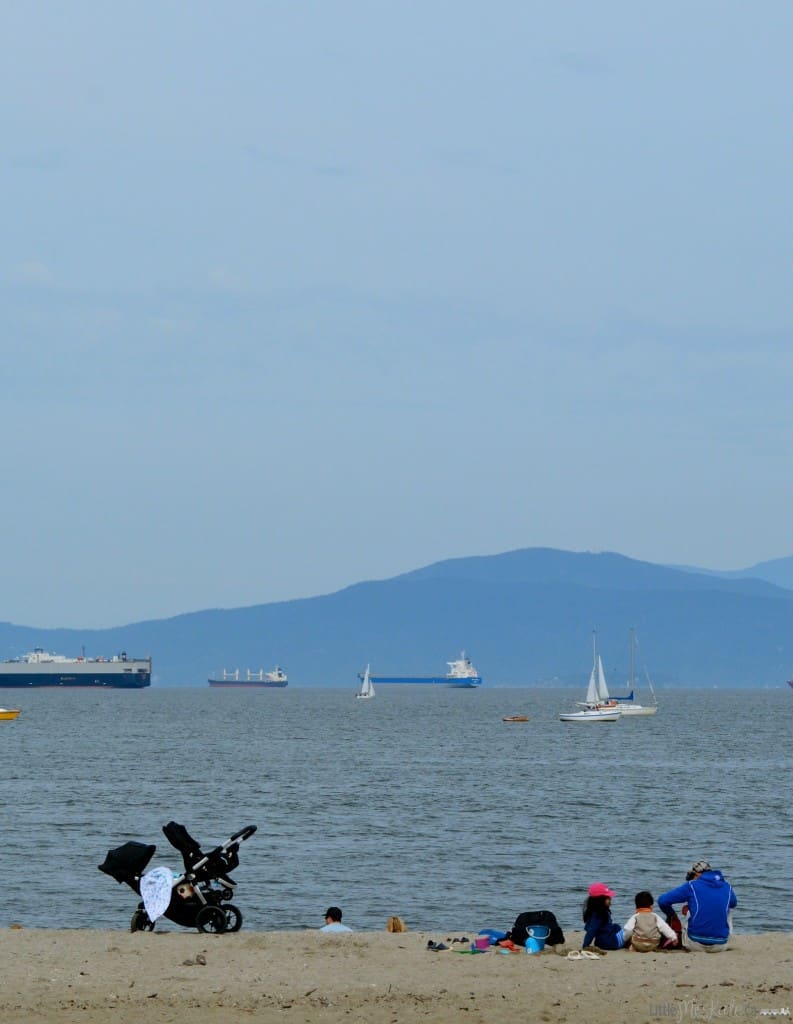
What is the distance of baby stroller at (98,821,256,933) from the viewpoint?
2331 cm

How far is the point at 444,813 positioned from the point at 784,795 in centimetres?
1882

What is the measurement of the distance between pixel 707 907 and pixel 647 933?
905 millimetres

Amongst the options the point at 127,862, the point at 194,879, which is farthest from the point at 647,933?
the point at 127,862

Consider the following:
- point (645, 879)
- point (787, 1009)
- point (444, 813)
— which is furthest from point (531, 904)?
point (444, 813)

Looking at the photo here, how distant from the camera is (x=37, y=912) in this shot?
34156mm

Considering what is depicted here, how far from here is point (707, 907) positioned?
2148cm

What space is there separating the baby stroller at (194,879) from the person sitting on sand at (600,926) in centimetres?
535

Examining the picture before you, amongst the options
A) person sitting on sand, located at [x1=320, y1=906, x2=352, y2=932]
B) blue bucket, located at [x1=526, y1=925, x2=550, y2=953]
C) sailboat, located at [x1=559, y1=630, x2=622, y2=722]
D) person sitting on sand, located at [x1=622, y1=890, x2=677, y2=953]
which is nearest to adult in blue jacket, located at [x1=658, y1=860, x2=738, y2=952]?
person sitting on sand, located at [x1=622, y1=890, x2=677, y2=953]

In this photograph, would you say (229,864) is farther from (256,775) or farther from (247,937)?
(256,775)

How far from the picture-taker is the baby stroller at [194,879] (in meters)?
23.3

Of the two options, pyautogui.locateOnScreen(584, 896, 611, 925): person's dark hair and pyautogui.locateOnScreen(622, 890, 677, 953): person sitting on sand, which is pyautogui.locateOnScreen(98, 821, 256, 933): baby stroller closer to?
pyautogui.locateOnScreen(584, 896, 611, 925): person's dark hair

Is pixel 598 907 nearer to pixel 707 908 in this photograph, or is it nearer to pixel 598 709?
pixel 707 908

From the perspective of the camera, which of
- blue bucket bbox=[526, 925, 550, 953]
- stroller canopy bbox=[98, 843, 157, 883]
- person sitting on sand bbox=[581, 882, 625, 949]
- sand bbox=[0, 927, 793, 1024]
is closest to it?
sand bbox=[0, 927, 793, 1024]

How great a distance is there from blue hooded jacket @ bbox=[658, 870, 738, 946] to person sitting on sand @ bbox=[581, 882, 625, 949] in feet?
2.54
